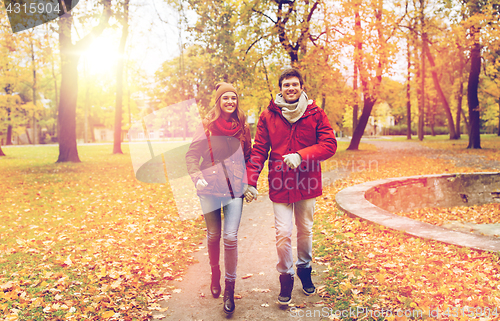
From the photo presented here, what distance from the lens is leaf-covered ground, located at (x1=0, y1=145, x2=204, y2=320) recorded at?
3.43 metres

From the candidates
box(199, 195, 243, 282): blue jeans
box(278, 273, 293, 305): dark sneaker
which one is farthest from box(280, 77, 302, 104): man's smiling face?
box(278, 273, 293, 305): dark sneaker

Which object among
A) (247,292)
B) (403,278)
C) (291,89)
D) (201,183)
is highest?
(291,89)

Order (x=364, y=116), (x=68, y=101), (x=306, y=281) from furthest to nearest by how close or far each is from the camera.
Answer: (x=364, y=116) < (x=68, y=101) < (x=306, y=281)

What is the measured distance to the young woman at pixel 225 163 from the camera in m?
3.26

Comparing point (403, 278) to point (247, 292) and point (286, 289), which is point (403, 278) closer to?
point (286, 289)

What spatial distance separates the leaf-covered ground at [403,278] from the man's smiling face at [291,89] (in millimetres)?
1986

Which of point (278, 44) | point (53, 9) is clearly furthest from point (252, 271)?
point (278, 44)


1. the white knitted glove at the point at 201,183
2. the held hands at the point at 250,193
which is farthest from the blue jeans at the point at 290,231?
the white knitted glove at the point at 201,183

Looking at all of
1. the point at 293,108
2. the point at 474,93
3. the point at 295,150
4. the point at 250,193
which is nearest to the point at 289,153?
the point at 295,150

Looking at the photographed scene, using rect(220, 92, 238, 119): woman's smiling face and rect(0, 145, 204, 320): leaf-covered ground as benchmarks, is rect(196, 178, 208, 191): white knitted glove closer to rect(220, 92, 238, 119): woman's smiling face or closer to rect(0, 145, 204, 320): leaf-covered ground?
rect(220, 92, 238, 119): woman's smiling face

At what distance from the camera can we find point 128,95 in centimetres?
4181

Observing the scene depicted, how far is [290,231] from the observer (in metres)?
3.31

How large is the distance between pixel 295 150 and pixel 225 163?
680mm

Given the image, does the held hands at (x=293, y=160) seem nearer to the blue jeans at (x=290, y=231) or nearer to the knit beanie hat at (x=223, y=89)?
the blue jeans at (x=290, y=231)
